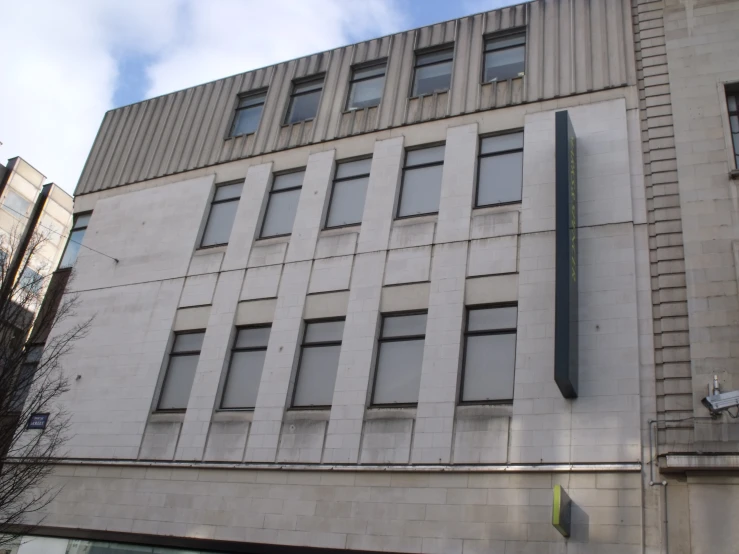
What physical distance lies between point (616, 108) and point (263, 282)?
30.2 feet

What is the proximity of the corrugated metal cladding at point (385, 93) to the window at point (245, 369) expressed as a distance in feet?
18.5

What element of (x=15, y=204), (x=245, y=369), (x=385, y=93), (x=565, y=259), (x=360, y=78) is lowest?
(x=245, y=369)

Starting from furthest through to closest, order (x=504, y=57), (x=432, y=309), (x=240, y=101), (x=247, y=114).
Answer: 1. (x=240, y=101)
2. (x=247, y=114)
3. (x=504, y=57)
4. (x=432, y=309)

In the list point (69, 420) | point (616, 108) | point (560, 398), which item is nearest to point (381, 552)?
point (560, 398)

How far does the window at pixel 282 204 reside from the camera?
758 inches

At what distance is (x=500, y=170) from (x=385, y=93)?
171 inches

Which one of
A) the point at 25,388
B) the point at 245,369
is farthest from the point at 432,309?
the point at 25,388

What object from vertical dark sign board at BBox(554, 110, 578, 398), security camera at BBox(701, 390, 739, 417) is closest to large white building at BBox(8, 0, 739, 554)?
security camera at BBox(701, 390, 739, 417)

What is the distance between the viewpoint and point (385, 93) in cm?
1973

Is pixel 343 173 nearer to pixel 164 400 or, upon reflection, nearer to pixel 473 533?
pixel 164 400

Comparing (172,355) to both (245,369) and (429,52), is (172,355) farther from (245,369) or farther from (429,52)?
(429,52)

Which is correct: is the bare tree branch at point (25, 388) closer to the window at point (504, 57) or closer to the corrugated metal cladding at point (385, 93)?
the corrugated metal cladding at point (385, 93)

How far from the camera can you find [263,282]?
18.2 m

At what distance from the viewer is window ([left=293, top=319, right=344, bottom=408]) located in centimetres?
1625
